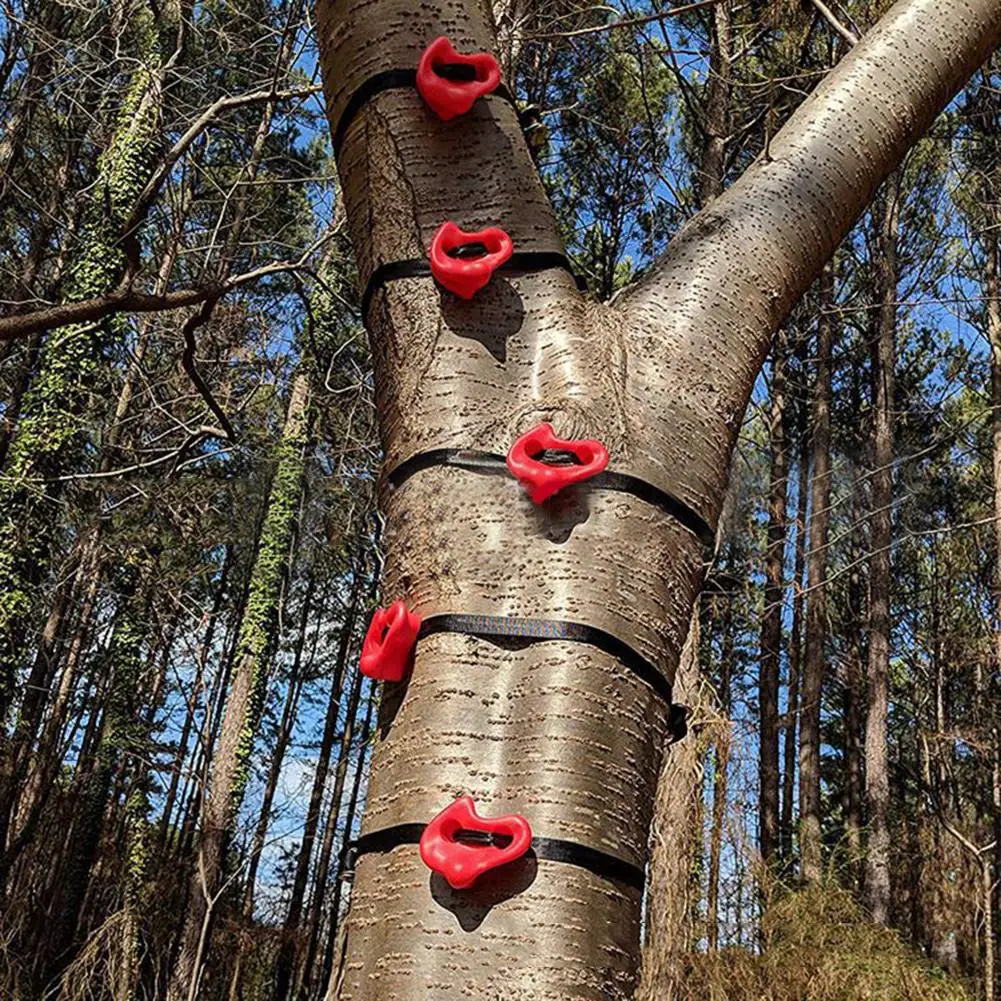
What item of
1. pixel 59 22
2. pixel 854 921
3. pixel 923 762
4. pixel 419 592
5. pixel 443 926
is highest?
pixel 59 22

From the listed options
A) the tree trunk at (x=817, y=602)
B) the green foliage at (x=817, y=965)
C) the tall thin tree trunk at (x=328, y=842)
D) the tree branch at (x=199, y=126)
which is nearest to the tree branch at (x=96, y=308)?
the tree branch at (x=199, y=126)

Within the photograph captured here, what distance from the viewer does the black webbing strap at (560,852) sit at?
852 mm

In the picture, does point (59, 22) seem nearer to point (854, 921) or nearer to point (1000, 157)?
point (1000, 157)

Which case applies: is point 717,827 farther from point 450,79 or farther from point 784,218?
point 450,79

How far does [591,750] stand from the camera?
2.94 feet

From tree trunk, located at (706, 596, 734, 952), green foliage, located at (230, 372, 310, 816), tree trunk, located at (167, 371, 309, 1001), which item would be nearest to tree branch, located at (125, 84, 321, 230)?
tree trunk, located at (706, 596, 734, 952)

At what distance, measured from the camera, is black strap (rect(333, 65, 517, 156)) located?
1147 millimetres

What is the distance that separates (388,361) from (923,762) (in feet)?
58.3

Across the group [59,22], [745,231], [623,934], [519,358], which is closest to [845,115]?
[745,231]

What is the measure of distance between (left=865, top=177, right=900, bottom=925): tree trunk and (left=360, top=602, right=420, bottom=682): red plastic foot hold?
1077 centimetres

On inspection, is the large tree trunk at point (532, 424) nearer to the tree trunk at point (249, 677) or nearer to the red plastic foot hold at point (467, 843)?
the red plastic foot hold at point (467, 843)

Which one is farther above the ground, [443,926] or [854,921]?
[854,921]

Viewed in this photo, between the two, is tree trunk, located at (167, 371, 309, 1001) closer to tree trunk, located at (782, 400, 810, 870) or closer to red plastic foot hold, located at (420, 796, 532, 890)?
tree trunk, located at (782, 400, 810, 870)

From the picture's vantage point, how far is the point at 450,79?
3.77 feet
